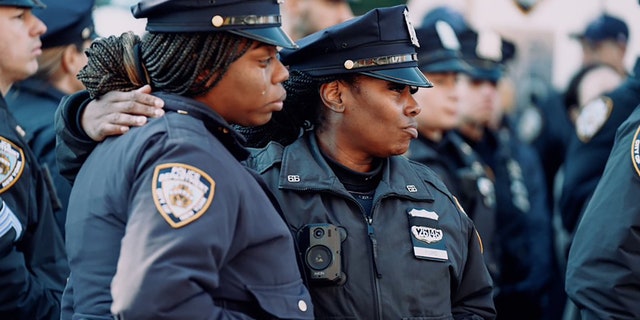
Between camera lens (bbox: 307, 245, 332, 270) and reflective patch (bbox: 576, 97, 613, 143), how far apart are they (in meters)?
2.93

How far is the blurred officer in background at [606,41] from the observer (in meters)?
8.60

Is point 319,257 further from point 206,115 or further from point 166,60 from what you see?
point 166,60

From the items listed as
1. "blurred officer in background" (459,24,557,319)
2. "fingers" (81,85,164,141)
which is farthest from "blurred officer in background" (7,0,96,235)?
"blurred officer in background" (459,24,557,319)

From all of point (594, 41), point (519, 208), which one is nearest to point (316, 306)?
point (519, 208)

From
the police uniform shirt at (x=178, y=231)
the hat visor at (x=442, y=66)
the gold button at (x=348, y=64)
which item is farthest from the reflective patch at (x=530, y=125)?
the police uniform shirt at (x=178, y=231)

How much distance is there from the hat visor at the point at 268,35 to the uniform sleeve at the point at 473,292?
43.9 inches

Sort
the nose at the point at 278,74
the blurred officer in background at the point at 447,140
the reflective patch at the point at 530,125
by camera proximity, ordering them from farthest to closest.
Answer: the reflective patch at the point at 530,125, the blurred officer in background at the point at 447,140, the nose at the point at 278,74

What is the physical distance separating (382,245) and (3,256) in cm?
148

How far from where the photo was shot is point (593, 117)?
6098 millimetres

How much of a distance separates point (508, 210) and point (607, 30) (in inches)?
83.4

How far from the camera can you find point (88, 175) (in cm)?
307

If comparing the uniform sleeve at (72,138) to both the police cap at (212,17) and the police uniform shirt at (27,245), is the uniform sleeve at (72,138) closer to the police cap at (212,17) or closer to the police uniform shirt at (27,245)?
the police cap at (212,17)

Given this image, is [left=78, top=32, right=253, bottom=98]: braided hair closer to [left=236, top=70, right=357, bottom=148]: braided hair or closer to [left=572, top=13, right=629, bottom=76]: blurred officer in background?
[left=236, top=70, right=357, bottom=148]: braided hair

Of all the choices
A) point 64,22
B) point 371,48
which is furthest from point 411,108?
point 64,22
